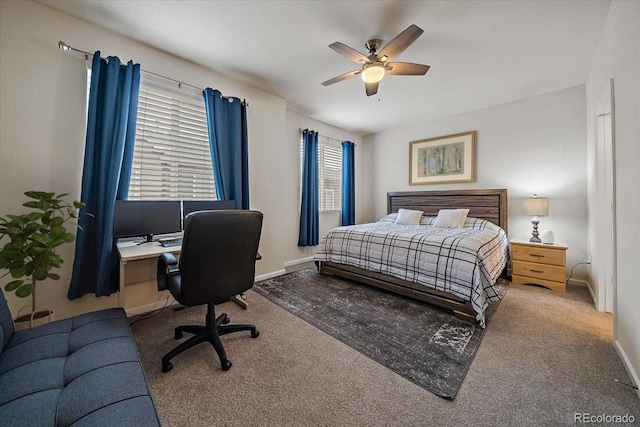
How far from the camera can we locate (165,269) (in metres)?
1.75

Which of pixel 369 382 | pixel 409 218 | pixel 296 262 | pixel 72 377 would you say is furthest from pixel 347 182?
pixel 72 377

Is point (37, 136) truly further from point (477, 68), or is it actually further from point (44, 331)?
point (477, 68)

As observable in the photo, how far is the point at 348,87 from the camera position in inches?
129

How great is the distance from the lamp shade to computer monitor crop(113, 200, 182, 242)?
14.4 feet

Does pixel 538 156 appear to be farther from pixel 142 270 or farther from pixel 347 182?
pixel 142 270

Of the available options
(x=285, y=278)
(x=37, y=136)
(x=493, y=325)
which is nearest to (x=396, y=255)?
(x=493, y=325)

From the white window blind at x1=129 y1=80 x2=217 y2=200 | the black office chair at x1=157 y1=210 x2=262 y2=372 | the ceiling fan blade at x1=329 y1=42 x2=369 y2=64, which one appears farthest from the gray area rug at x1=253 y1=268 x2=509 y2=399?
the ceiling fan blade at x1=329 y1=42 x2=369 y2=64

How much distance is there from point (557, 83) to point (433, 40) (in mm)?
2183

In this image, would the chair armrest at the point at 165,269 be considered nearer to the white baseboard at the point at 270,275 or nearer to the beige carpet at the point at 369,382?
the beige carpet at the point at 369,382

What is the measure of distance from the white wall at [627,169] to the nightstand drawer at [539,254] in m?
1.44

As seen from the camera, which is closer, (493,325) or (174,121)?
(493,325)

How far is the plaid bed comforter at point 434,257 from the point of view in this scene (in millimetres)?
2229

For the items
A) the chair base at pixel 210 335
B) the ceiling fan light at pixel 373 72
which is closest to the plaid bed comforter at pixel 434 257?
the chair base at pixel 210 335

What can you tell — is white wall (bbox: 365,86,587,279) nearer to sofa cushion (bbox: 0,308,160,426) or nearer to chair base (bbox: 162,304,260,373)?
chair base (bbox: 162,304,260,373)
